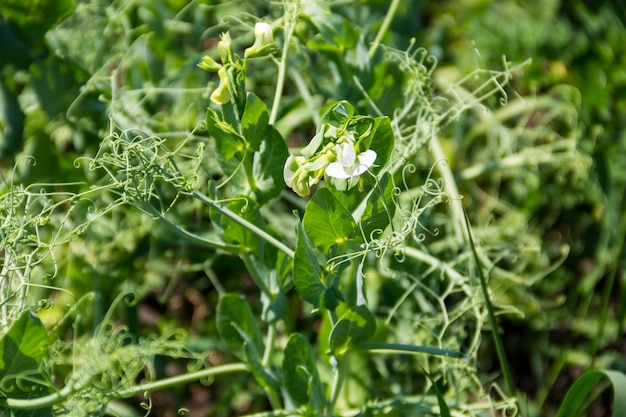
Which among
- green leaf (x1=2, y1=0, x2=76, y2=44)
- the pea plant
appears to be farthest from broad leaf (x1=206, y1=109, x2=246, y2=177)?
green leaf (x1=2, y1=0, x2=76, y2=44)

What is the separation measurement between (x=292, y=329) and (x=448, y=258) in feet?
0.84

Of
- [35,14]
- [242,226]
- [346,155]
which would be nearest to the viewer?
[346,155]

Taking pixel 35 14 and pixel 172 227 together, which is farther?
pixel 35 14

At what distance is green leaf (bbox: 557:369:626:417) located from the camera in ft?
2.11

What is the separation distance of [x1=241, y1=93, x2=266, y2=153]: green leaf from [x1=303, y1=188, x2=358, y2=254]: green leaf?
100 mm

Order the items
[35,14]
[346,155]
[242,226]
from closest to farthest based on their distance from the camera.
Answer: [346,155]
[242,226]
[35,14]

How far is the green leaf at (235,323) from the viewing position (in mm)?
698

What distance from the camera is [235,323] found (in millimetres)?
703

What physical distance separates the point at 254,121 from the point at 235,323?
0.63 feet

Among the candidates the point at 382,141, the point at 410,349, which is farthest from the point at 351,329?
the point at 382,141

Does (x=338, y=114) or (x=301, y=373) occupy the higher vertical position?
(x=338, y=114)

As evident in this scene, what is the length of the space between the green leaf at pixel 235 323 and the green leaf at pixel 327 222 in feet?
0.46

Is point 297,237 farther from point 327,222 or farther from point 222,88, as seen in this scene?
point 222,88

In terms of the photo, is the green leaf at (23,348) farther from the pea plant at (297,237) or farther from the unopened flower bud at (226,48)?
the unopened flower bud at (226,48)
